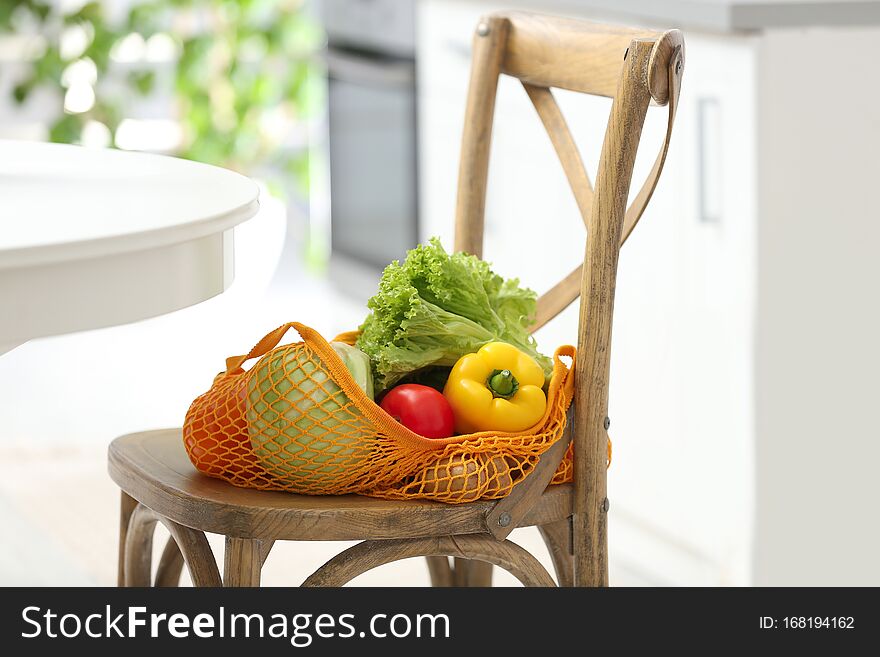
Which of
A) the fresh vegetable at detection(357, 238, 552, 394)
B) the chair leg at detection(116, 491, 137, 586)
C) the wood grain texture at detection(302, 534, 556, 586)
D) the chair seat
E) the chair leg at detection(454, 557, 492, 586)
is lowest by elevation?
the chair leg at detection(454, 557, 492, 586)

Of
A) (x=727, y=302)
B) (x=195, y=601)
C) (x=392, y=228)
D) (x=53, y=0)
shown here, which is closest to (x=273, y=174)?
(x=53, y=0)

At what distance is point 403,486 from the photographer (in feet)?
3.53

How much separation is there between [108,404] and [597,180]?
2.09 meters

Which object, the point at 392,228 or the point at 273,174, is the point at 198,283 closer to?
the point at 392,228

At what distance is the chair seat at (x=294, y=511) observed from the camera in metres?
1.02

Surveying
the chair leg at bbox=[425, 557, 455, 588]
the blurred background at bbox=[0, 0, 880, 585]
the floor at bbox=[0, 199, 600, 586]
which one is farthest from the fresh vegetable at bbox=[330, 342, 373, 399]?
the floor at bbox=[0, 199, 600, 586]

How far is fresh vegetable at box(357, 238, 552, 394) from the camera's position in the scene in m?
1.12

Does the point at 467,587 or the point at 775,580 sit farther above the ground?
the point at 467,587

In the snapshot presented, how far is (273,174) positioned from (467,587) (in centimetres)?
288

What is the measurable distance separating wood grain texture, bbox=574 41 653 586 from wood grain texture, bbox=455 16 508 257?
0.96 feet

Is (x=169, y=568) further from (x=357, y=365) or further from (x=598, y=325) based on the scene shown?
(x=598, y=325)

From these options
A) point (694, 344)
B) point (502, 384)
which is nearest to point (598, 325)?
point (502, 384)

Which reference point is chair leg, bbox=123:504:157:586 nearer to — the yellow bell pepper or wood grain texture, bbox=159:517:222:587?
wood grain texture, bbox=159:517:222:587

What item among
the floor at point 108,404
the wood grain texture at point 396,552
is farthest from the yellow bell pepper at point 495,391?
the floor at point 108,404
